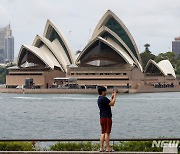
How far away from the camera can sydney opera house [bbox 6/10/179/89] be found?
3701 inches

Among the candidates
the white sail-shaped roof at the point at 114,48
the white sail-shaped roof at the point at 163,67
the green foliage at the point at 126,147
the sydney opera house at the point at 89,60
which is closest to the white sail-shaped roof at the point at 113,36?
the sydney opera house at the point at 89,60

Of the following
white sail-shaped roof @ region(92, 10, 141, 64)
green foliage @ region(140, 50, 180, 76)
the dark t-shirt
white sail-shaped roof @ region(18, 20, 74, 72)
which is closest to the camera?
the dark t-shirt

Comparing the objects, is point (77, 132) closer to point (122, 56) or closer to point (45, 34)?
point (122, 56)

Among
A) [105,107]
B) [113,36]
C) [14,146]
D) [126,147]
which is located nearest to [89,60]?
[113,36]

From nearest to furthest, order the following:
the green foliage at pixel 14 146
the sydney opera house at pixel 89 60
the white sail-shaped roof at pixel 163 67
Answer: the green foliage at pixel 14 146
the sydney opera house at pixel 89 60
the white sail-shaped roof at pixel 163 67

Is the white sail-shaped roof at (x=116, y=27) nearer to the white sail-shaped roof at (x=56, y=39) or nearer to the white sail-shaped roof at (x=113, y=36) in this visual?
the white sail-shaped roof at (x=113, y=36)

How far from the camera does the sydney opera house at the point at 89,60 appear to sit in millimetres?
94000

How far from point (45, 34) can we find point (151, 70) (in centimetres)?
2465

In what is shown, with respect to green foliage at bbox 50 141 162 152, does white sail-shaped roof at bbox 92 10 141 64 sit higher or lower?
higher

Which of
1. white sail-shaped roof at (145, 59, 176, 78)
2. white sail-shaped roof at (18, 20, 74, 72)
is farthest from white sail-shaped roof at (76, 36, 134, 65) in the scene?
white sail-shaped roof at (145, 59, 176, 78)

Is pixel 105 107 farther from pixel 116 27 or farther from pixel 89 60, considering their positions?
pixel 89 60

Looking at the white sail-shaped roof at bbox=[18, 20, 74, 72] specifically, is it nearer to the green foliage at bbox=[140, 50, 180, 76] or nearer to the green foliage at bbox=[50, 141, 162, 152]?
the green foliage at bbox=[140, 50, 180, 76]

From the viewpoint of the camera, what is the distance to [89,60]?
97.3m

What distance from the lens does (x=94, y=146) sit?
446 inches
